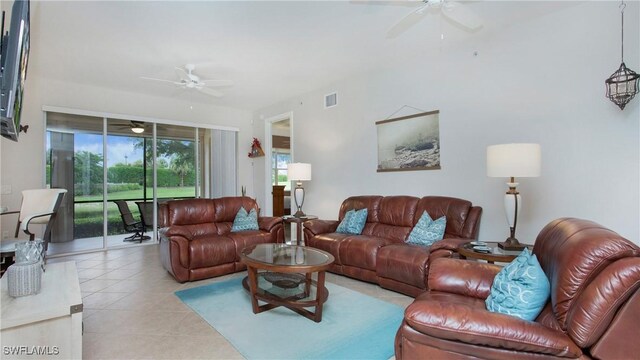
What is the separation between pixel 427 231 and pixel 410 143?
1262 millimetres

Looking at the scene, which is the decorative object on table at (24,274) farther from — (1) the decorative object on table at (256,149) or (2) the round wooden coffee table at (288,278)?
(1) the decorative object on table at (256,149)

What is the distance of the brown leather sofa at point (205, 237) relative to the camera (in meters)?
3.59

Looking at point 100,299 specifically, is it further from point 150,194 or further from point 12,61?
point 150,194

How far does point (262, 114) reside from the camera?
6.88 metres

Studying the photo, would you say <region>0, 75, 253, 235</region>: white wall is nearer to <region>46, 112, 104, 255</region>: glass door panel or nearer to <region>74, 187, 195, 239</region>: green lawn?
<region>46, 112, 104, 255</region>: glass door panel

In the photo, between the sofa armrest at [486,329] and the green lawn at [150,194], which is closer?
the sofa armrest at [486,329]

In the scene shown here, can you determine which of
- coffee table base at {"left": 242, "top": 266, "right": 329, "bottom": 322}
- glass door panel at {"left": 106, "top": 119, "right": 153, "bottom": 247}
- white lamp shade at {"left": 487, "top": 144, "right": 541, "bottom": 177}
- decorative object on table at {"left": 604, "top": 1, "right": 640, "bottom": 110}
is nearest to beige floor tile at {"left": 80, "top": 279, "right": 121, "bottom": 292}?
coffee table base at {"left": 242, "top": 266, "right": 329, "bottom": 322}

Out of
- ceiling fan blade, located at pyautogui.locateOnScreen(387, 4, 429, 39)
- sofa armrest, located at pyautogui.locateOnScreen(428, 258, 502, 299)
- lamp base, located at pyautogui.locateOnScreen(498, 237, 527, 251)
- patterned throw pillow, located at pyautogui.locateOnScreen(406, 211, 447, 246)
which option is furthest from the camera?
patterned throw pillow, located at pyautogui.locateOnScreen(406, 211, 447, 246)

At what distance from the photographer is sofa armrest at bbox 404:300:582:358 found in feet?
4.18

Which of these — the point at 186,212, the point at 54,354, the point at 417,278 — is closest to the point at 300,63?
the point at 186,212

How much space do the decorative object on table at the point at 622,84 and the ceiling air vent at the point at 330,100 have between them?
10.9 feet

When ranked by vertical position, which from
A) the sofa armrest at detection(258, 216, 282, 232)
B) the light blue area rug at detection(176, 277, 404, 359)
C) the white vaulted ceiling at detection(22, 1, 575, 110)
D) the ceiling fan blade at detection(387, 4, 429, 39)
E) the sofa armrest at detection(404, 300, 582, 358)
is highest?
the white vaulted ceiling at detection(22, 1, 575, 110)

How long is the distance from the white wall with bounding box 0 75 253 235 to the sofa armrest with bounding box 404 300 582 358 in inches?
230

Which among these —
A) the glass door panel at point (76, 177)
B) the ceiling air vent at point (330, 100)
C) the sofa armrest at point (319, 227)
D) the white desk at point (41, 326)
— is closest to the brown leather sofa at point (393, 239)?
the sofa armrest at point (319, 227)
